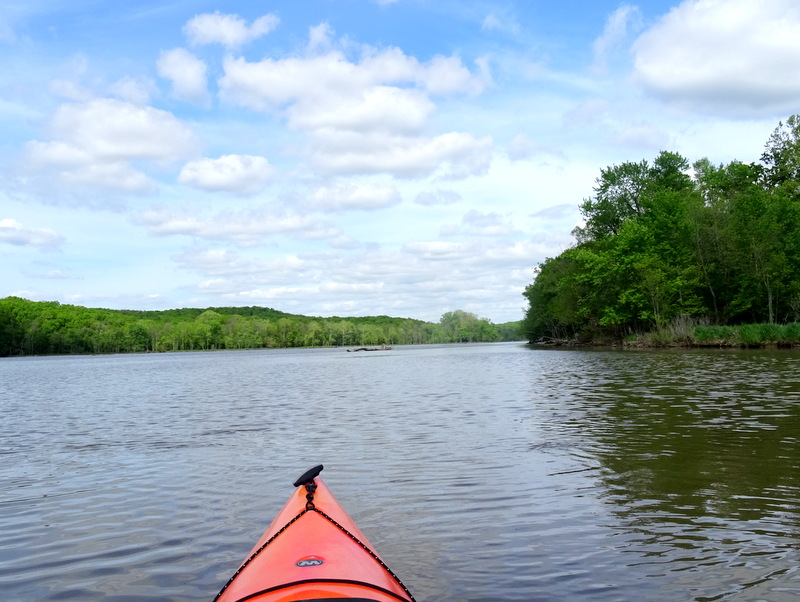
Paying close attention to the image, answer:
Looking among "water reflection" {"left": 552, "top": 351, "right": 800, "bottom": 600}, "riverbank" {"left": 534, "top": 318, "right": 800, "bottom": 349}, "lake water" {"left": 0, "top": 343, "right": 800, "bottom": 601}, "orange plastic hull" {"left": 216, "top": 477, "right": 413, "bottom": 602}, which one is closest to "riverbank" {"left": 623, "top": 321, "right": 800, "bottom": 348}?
"riverbank" {"left": 534, "top": 318, "right": 800, "bottom": 349}

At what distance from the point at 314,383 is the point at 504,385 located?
11.9 m

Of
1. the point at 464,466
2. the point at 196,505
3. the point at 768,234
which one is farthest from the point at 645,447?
the point at 768,234

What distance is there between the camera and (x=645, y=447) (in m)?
12.1

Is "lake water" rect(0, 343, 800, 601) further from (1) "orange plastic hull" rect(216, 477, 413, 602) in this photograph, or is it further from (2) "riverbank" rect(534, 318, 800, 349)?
(2) "riverbank" rect(534, 318, 800, 349)

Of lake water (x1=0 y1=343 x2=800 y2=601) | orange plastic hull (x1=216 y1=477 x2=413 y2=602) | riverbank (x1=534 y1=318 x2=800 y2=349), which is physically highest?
riverbank (x1=534 y1=318 x2=800 y2=349)

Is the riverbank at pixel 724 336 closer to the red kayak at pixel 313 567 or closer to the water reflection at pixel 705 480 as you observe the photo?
the water reflection at pixel 705 480

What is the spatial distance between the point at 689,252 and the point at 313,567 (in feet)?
206

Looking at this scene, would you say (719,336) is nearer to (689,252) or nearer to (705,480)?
(689,252)

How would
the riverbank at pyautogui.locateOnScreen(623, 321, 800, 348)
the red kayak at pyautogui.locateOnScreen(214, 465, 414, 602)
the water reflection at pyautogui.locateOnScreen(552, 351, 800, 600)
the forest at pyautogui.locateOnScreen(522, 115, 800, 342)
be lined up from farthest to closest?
the forest at pyautogui.locateOnScreen(522, 115, 800, 342) < the riverbank at pyautogui.locateOnScreen(623, 321, 800, 348) < the water reflection at pyautogui.locateOnScreen(552, 351, 800, 600) < the red kayak at pyautogui.locateOnScreen(214, 465, 414, 602)

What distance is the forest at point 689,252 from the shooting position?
5272 cm

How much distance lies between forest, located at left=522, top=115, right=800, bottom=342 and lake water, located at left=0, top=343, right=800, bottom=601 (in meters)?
38.0

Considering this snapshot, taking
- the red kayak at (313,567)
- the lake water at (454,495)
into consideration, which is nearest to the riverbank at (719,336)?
the lake water at (454,495)

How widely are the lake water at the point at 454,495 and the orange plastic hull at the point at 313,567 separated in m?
1.01

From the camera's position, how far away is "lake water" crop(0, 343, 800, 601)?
612cm
